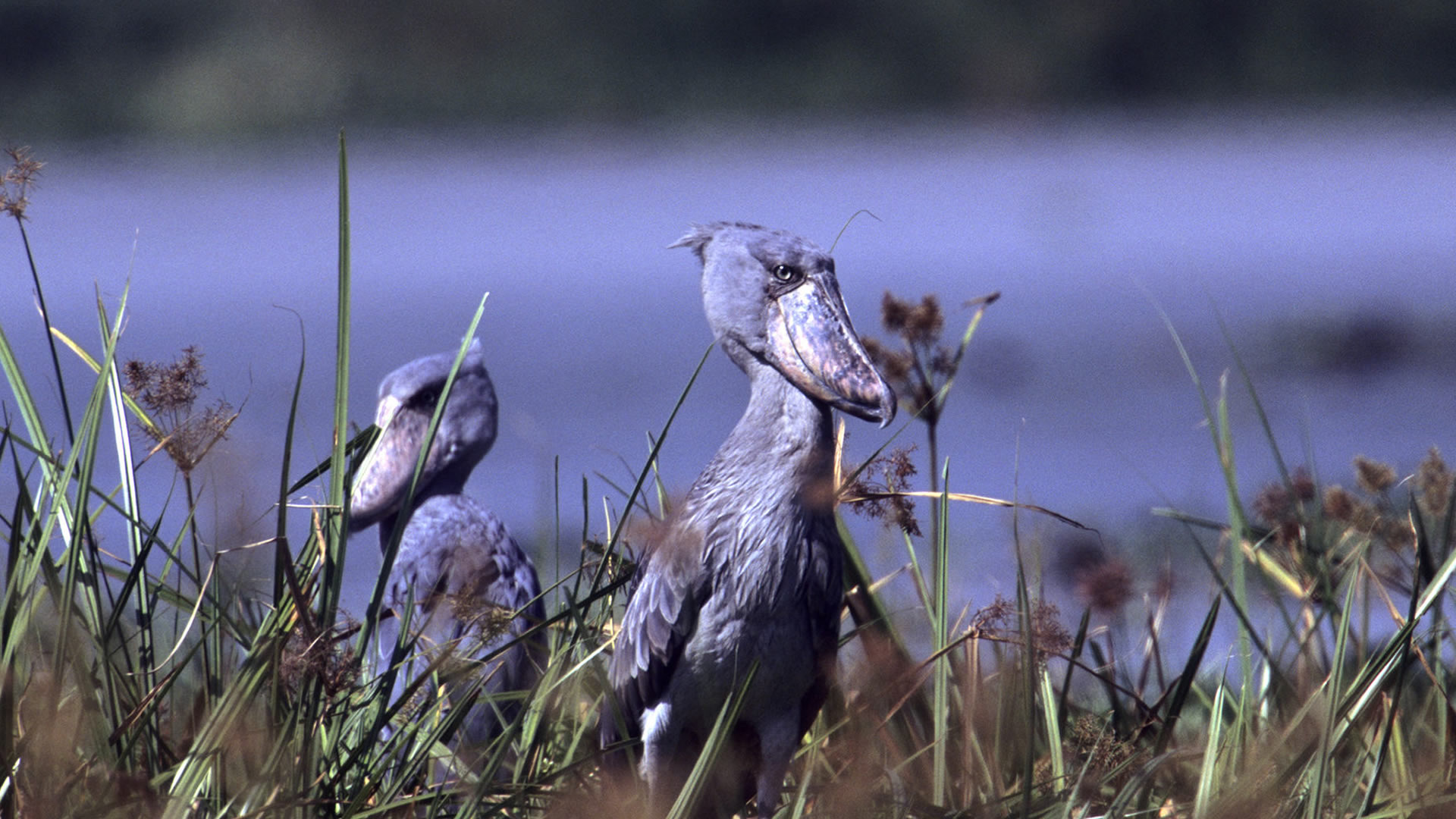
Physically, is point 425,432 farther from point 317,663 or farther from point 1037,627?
point 1037,627

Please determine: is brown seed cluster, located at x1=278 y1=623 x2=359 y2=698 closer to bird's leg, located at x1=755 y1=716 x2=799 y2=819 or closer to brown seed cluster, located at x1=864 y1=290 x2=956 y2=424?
bird's leg, located at x1=755 y1=716 x2=799 y2=819

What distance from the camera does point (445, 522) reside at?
2.70 m

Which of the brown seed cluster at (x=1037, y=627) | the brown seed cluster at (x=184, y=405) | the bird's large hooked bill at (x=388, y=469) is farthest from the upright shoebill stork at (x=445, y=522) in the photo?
the brown seed cluster at (x=1037, y=627)

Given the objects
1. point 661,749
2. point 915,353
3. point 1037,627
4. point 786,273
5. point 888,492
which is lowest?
point 661,749

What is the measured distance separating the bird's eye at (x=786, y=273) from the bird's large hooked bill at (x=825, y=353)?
2 cm

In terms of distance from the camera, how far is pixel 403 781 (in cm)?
166

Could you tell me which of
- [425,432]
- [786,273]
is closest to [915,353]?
[786,273]

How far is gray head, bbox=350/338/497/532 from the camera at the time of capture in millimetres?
2762

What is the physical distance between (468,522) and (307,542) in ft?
2.77

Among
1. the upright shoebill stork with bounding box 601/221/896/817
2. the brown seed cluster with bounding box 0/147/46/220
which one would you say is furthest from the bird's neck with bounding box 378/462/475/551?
the brown seed cluster with bounding box 0/147/46/220

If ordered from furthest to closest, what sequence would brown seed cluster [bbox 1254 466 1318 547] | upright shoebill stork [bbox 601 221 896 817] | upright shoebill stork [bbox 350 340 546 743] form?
upright shoebill stork [bbox 350 340 546 743] < brown seed cluster [bbox 1254 466 1318 547] < upright shoebill stork [bbox 601 221 896 817]

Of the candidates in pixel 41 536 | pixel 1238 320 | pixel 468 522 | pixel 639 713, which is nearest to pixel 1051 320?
pixel 1238 320

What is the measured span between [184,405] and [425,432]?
1.19 meters

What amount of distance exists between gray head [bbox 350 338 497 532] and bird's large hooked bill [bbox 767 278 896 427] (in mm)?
1094
